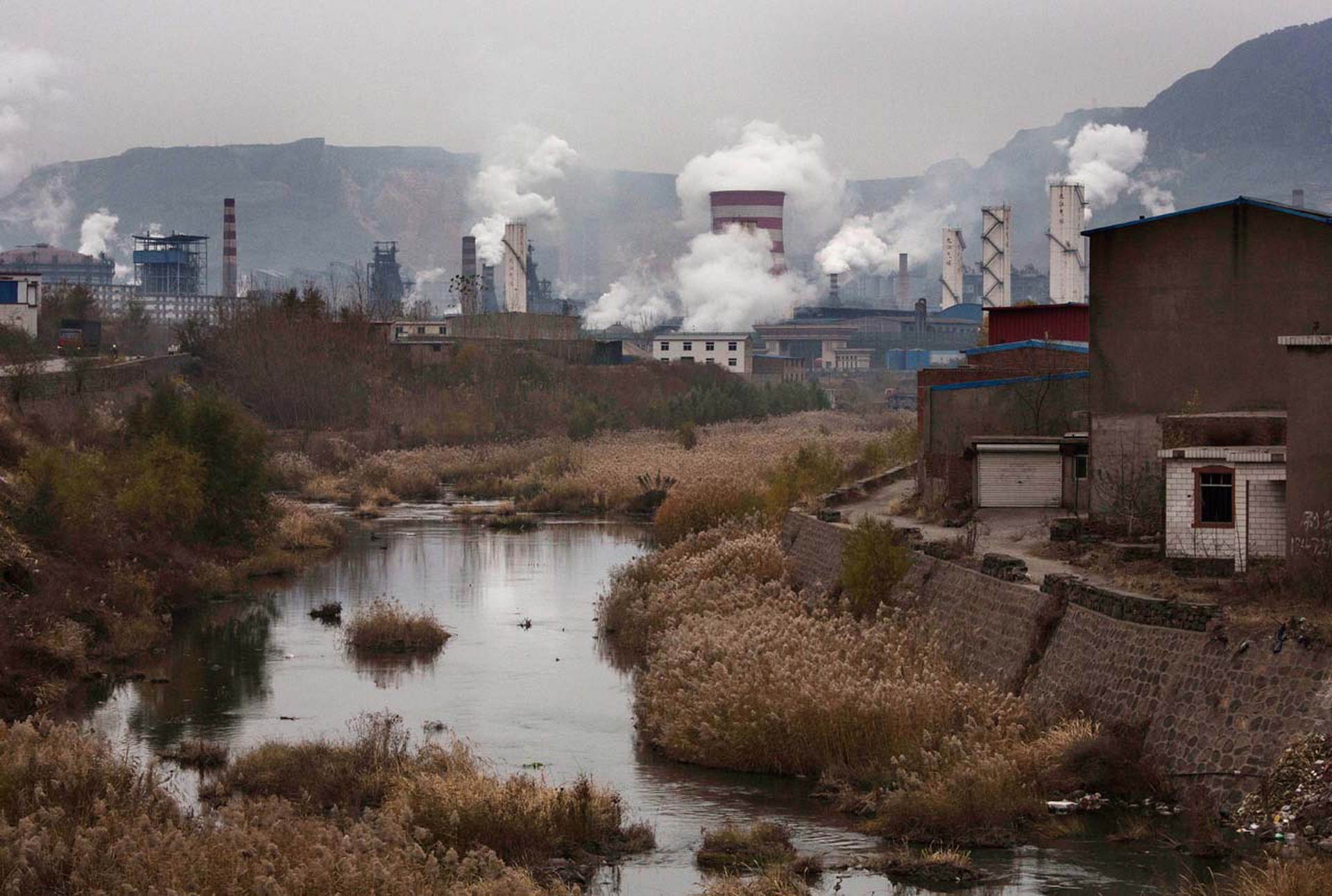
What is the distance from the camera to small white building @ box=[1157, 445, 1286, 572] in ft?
57.1

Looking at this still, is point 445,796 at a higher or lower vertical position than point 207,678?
higher

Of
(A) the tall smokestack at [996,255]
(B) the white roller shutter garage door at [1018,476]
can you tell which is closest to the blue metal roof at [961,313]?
(A) the tall smokestack at [996,255]

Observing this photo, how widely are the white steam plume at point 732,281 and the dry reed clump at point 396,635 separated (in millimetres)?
110187

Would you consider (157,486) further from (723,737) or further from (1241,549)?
(1241,549)

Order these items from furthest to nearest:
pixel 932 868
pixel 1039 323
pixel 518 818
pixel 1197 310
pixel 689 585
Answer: pixel 1039 323 < pixel 689 585 < pixel 1197 310 < pixel 518 818 < pixel 932 868

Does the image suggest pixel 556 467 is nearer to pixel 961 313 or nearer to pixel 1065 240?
pixel 1065 240

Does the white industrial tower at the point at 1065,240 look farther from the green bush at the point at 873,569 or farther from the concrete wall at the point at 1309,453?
the concrete wall at the point at 1309,453

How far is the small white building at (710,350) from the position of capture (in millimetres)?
101000

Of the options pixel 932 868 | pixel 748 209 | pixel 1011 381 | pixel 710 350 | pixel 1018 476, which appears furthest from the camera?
pixel 748 209

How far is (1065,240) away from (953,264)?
2515cm

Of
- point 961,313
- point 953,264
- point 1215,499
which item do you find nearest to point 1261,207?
point 1215,499

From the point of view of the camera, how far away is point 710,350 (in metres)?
101

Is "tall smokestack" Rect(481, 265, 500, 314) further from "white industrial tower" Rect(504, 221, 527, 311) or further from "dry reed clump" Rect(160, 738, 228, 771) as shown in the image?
"dry reed clump" Rect(160, 738, 228, 771)

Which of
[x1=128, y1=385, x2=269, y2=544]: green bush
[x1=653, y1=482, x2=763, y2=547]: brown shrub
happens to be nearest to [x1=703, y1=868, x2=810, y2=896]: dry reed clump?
[x1=653, y1=482, x2=763, y2=547]: brown shrub
